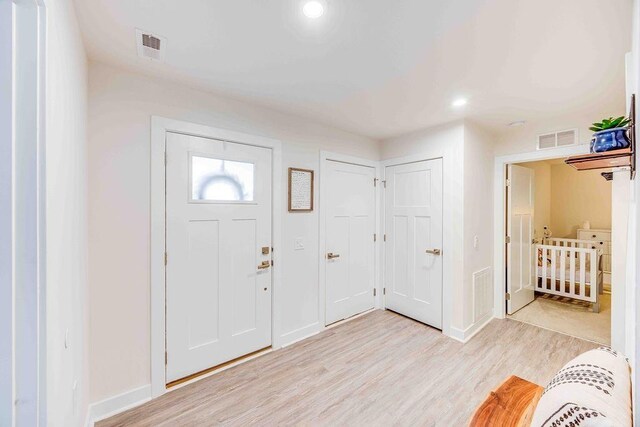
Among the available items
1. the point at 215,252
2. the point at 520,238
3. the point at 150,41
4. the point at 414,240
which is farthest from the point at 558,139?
the point at 150,41

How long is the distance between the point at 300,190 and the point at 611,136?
2258 mm

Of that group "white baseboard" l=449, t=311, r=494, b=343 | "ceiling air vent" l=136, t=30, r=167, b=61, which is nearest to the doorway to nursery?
"white baseboard" l=449, t=311, r=494, b=343

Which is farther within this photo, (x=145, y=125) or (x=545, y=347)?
(x=545, y=347)

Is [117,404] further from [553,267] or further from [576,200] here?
[576,200]

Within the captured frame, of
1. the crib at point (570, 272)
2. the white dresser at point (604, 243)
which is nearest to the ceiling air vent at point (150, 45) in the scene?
the crib at point (570, 272)

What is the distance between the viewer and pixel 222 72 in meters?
1.92

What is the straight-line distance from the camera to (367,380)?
223 cm

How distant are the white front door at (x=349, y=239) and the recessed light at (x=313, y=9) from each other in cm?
181

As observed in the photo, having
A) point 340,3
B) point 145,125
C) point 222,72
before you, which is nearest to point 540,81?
point 340,3

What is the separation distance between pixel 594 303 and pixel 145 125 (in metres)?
5.60

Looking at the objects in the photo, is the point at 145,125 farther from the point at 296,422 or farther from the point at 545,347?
the point at 545,347

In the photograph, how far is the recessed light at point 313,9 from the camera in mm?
1274

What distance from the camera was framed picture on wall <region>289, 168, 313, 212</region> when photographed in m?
2.78

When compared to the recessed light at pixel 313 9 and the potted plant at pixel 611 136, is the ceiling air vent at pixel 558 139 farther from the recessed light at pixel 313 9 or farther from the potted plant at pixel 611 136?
the recessed light at pixel 313 9
